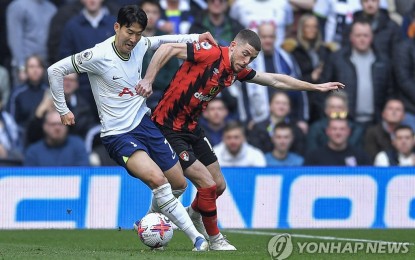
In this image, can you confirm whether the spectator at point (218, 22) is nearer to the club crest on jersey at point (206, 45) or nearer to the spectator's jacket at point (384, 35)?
the spectator's jacket at point (384, 35)

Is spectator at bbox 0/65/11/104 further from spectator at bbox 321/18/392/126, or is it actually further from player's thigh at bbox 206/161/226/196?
player's thigh at bbox 206/161/226/196

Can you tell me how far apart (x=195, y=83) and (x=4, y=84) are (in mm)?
7340

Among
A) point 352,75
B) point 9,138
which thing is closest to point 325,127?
point 352,75

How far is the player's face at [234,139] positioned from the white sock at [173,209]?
18.2ft

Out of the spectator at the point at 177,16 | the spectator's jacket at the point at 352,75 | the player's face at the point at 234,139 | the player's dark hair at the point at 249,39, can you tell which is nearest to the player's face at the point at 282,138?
the player's face at the point at 234,139

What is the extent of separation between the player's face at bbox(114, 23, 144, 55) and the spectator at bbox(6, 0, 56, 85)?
7014 mm

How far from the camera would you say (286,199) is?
16891 millimetres

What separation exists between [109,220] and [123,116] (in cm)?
466

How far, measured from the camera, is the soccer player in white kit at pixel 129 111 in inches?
471

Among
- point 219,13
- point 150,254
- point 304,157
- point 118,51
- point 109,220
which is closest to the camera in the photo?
point 150,254

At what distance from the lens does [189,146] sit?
A: 12.7 metres

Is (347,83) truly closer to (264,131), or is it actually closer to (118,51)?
(264,131)

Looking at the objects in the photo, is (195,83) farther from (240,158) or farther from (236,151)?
(240,158)

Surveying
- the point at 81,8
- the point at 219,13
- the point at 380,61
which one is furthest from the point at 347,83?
the point at 81,8
